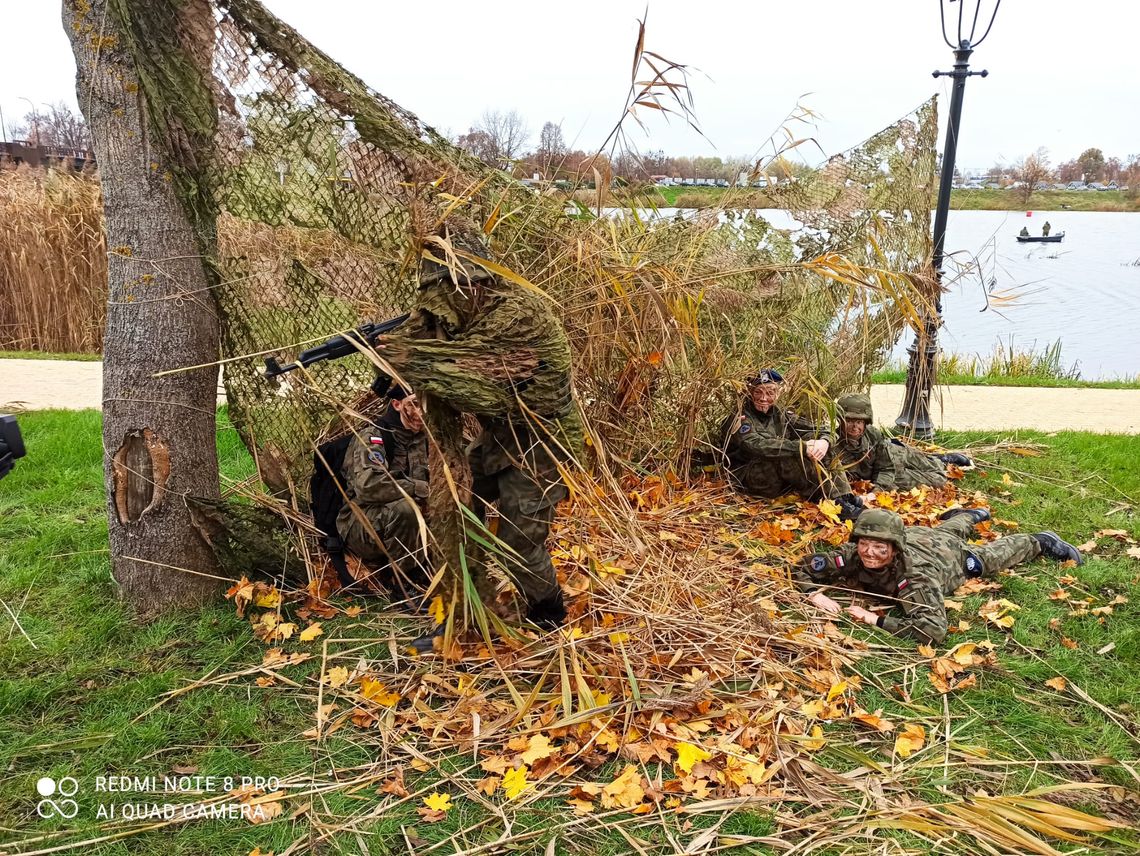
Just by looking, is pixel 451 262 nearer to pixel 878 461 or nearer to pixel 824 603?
pixel 824 603

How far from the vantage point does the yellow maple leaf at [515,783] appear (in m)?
2.85

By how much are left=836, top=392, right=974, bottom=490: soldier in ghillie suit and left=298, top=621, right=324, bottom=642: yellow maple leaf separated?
4022mm

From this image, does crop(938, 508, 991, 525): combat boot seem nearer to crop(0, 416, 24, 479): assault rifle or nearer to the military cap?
the military cap

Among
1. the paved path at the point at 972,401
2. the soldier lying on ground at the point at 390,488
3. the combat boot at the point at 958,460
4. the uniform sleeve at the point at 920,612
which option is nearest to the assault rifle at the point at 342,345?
the soldier lying on ground at the point at 390,488

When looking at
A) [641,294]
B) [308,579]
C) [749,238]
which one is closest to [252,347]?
[308,579]

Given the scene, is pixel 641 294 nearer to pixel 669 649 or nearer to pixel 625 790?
pixel 669 649

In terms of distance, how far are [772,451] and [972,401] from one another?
432cm

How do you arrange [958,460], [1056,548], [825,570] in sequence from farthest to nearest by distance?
[958,460]
[1056,548]
[825,570]

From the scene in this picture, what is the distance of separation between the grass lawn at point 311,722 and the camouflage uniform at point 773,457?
144 centimetres

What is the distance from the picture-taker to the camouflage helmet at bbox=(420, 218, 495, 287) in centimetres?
302

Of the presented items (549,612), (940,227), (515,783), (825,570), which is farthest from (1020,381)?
(515,783)

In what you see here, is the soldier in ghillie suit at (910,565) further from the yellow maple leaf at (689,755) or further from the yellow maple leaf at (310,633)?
the yellow maple leaf at (310,633)

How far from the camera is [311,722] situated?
3273 mm

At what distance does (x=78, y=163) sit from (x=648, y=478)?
15.0 meters
